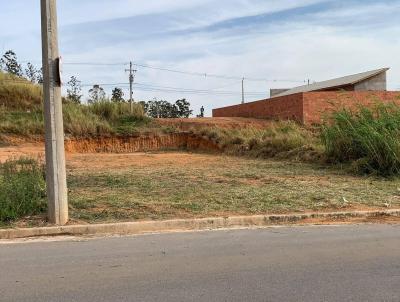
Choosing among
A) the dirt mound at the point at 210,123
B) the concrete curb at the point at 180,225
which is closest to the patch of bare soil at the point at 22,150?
the dirt mound at the point at 210,123

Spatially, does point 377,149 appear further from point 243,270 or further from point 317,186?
point 243,270

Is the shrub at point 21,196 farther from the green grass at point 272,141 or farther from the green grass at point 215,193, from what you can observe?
the green grass at point 272,141

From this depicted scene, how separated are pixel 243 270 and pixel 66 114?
2380 centimetres

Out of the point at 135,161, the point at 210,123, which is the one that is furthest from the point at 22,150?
the point at 210,123

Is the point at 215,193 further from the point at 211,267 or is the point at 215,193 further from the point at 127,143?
the point at 127,143

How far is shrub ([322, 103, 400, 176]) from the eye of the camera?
16.6 meters

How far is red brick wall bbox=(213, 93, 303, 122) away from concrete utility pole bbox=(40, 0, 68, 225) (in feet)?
67.3

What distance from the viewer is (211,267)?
21.8ft

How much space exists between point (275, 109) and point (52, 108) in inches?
922

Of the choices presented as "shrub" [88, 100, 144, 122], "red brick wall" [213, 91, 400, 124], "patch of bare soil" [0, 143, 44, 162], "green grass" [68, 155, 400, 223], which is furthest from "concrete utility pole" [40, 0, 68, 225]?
"shrub" [88, 100, 144, 122]

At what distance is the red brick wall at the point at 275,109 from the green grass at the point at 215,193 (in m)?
12.1

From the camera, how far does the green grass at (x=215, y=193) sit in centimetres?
1076

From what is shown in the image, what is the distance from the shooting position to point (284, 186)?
1388 cm

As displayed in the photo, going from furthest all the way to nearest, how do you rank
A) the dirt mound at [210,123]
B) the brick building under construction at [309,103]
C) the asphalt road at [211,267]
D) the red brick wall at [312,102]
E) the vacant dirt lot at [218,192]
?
the dirt mound at [210,123], the red brick wall at [312,102], the brick building under construction at [309,103], the vacant dirt lot at [218,192], the asphalt road at [211,267]
